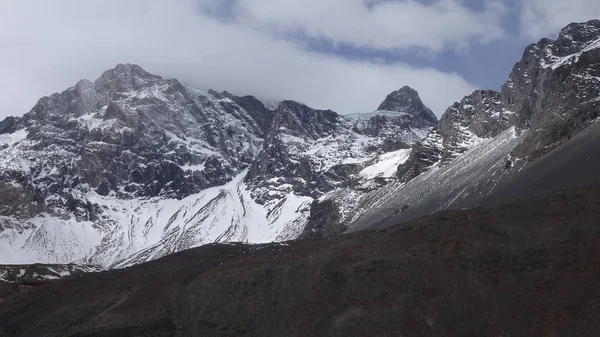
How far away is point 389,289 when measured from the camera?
105 meters

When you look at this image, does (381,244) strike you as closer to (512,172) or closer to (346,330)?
(346,330)

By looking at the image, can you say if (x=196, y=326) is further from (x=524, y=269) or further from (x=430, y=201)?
(x=430, y=201)

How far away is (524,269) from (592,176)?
44.5 m

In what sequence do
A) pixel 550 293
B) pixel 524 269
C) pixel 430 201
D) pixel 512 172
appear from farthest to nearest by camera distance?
pixel 430 201
pixel 512 172
pixel 524 269
pixel 550 293

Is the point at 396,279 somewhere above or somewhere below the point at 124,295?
above

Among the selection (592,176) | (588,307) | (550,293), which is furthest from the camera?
(592,176)

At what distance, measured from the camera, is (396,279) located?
10669 cm

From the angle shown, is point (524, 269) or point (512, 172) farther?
point (512, 172)

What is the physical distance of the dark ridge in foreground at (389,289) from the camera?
94.6 m

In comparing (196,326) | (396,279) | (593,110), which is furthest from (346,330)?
(593,110)

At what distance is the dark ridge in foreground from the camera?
9462 cm

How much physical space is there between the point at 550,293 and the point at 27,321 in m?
80.7

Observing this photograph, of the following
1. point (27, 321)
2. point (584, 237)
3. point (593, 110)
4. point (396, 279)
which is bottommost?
point (27, 321)

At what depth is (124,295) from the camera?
4680 inches
